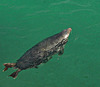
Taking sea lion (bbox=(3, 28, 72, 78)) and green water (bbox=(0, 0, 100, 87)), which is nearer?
sea lion (bbox=(3, 28, 72, 78))

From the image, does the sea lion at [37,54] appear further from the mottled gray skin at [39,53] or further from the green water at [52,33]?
the green water at [52,33]

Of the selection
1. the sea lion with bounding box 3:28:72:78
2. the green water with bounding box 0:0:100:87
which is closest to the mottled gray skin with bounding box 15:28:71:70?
the sea lion with bounding box 3:28:72:78

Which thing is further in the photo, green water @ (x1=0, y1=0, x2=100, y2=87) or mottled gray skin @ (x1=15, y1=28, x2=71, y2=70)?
green water @ (x1=0, y1=0, x2=100, y2=87)

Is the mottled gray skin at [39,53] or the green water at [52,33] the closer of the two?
the mottled gray skin at [39,53]

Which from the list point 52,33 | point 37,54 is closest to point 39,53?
point 37,54

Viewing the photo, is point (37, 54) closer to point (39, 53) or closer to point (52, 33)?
point (39, 53)

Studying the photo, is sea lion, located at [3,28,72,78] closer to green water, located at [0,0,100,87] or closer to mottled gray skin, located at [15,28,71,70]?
mottled gray skin, located at [15,28,71,70]

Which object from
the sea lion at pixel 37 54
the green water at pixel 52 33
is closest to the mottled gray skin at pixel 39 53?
the sea lion at pixel 37 54

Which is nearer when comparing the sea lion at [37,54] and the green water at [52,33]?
the sea lion at [37,54]

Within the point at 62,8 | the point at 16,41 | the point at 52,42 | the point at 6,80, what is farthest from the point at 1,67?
the point at 62,8
